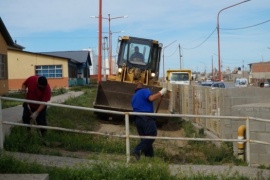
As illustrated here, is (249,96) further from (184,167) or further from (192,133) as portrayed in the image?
(184,167)

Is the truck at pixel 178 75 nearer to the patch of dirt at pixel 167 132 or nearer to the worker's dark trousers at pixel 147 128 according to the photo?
the patch of dirt at pixel 167 132

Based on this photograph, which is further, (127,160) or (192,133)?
(192,133)

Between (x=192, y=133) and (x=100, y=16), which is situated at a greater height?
(x=100, y=16)

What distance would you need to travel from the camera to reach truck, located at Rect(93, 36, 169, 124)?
14695 millimetres

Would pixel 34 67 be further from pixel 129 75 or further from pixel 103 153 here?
pixel 103 153

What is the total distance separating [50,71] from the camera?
47.3 meters

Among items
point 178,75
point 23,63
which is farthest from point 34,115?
point 23,63

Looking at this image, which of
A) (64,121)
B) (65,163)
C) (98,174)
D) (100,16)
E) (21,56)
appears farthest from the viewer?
(21,56)

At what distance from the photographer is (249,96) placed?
1182 cm

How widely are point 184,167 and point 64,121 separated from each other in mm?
6082

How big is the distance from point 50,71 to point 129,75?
1279 inches

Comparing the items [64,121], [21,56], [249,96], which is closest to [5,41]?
[21,56]

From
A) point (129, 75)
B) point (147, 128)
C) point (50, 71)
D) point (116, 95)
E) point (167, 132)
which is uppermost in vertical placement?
point (50, 71)

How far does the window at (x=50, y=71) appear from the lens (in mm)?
46969
